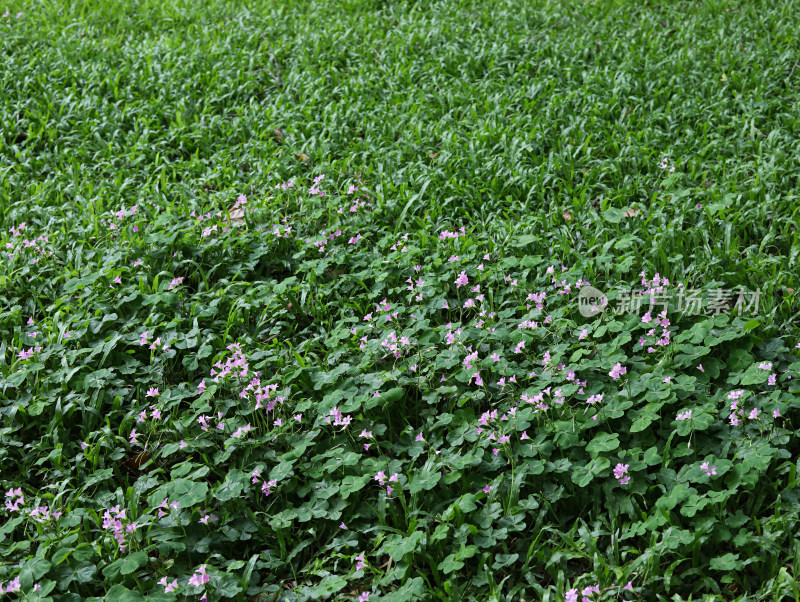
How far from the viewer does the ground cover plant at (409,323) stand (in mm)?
2240

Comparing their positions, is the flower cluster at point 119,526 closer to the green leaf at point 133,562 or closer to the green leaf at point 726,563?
the green leaf at point 133,562

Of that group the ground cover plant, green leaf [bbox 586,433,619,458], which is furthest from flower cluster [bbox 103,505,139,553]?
green leaf [bbox 586,433,619,458]

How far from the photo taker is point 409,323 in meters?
3.09

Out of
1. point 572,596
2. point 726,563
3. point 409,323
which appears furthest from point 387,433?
point 726,563

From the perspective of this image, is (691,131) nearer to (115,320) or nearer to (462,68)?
(462,68)

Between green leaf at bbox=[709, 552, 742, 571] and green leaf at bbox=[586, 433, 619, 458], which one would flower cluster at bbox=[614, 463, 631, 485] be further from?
green leaf at bbox=[709, 552, 742, 571]

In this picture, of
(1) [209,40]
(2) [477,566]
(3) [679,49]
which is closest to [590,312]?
(2) [477,566]

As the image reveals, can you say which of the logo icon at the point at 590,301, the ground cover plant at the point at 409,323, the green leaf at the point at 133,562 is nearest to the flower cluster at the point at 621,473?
the ground cover plant at the point at 409,323

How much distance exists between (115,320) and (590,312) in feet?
7.01

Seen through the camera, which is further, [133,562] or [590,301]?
[590,301]

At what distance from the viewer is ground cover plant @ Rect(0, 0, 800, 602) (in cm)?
224

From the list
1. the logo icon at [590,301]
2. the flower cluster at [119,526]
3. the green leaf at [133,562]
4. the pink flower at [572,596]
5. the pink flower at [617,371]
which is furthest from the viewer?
the logo icon at [590,301]

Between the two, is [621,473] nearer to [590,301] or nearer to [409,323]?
Answer: [590,301]

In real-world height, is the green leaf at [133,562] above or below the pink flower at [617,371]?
below
